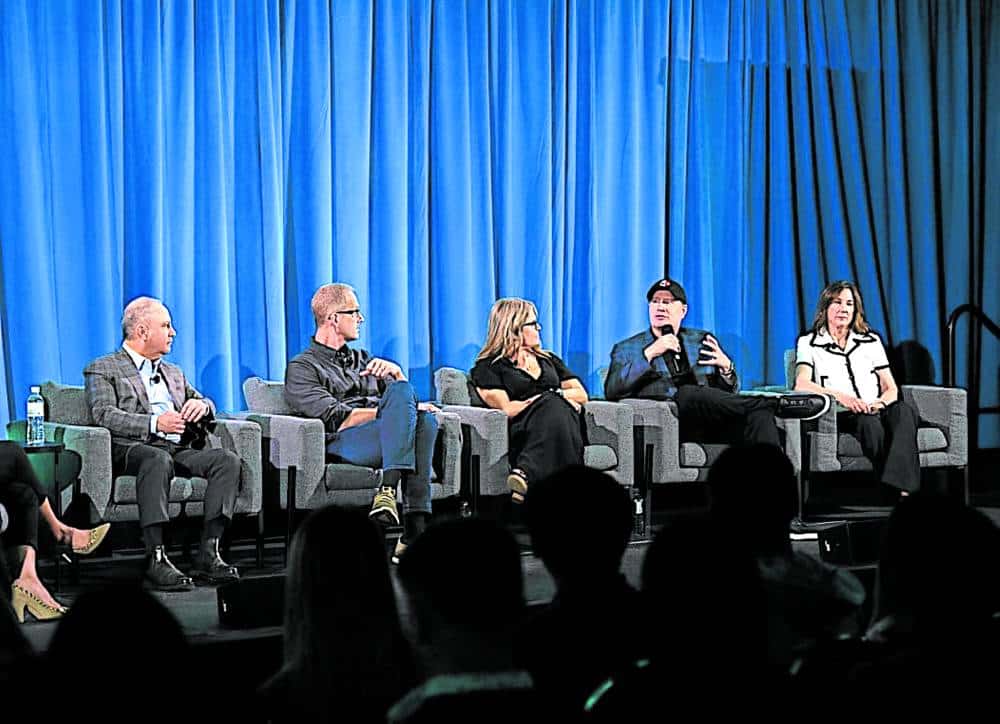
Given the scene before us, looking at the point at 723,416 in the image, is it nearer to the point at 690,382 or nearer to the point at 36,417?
the point at 690,382

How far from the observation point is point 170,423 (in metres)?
5.17

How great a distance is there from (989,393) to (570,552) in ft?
21.1

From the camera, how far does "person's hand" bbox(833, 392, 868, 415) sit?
6.39 m

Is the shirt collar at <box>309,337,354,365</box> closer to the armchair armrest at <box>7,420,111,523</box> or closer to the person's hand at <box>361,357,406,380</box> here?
the person's hand at <box>361,357,406,380</box>

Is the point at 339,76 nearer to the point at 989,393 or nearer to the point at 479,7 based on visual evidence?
the point at 479,7

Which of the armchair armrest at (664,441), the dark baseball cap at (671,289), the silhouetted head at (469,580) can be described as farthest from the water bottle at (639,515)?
the silhouetted head at (469,580)

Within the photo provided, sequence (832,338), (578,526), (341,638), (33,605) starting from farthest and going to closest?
(832,338) < (33,605) < (578,526) < (341,638)

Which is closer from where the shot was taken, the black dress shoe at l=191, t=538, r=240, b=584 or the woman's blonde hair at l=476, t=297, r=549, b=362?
the black dress shoe at l=191, t=538, r=240, b=584

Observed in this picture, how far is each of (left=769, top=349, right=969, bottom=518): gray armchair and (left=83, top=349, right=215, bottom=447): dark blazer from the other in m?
2.61

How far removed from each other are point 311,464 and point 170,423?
55cm

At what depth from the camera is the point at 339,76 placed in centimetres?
641

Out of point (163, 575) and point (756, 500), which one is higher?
point (756, 500)

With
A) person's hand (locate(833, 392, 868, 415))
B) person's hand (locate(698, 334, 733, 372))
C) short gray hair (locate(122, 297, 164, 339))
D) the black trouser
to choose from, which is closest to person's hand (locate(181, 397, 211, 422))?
the black trouser

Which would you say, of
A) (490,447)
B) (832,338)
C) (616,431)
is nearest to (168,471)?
(490,447)
